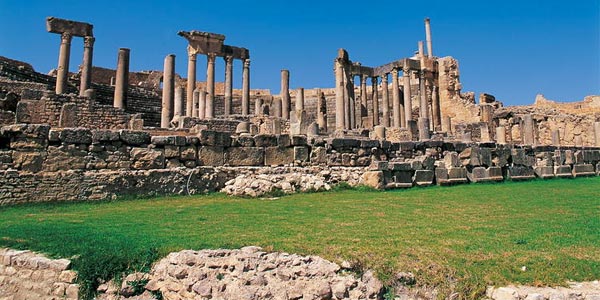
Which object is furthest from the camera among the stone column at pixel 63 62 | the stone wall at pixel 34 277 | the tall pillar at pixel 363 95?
the tall pillar at pixel 363 95

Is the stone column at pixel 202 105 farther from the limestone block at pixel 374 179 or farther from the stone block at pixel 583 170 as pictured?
the stone block at pixel 583 170

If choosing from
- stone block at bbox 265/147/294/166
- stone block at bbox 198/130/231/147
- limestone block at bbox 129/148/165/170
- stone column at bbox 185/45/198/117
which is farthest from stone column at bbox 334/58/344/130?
limestone block at bbox 129/148/165/170

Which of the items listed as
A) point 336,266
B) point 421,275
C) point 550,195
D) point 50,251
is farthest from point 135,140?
point 550,195

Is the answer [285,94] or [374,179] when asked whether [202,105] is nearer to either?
[285,94]

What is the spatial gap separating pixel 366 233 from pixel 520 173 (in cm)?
1210

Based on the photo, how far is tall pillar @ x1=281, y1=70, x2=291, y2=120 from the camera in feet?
94.0

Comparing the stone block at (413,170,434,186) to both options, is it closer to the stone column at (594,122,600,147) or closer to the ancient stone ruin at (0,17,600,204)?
the ancient stone ruin at (0,17,600,204)

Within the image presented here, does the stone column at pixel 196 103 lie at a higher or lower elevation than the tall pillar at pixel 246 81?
lower

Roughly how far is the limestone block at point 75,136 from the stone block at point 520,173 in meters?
13.8

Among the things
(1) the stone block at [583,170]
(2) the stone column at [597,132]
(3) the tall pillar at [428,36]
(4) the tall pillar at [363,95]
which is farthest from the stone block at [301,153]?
(3) the tall pillar at [428,36]

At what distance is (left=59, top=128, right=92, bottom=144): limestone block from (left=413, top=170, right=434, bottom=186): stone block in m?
9.37

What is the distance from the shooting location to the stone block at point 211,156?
11516 millimetres

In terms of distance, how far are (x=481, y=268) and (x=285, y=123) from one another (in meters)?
19.2

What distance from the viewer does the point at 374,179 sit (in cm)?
1200
